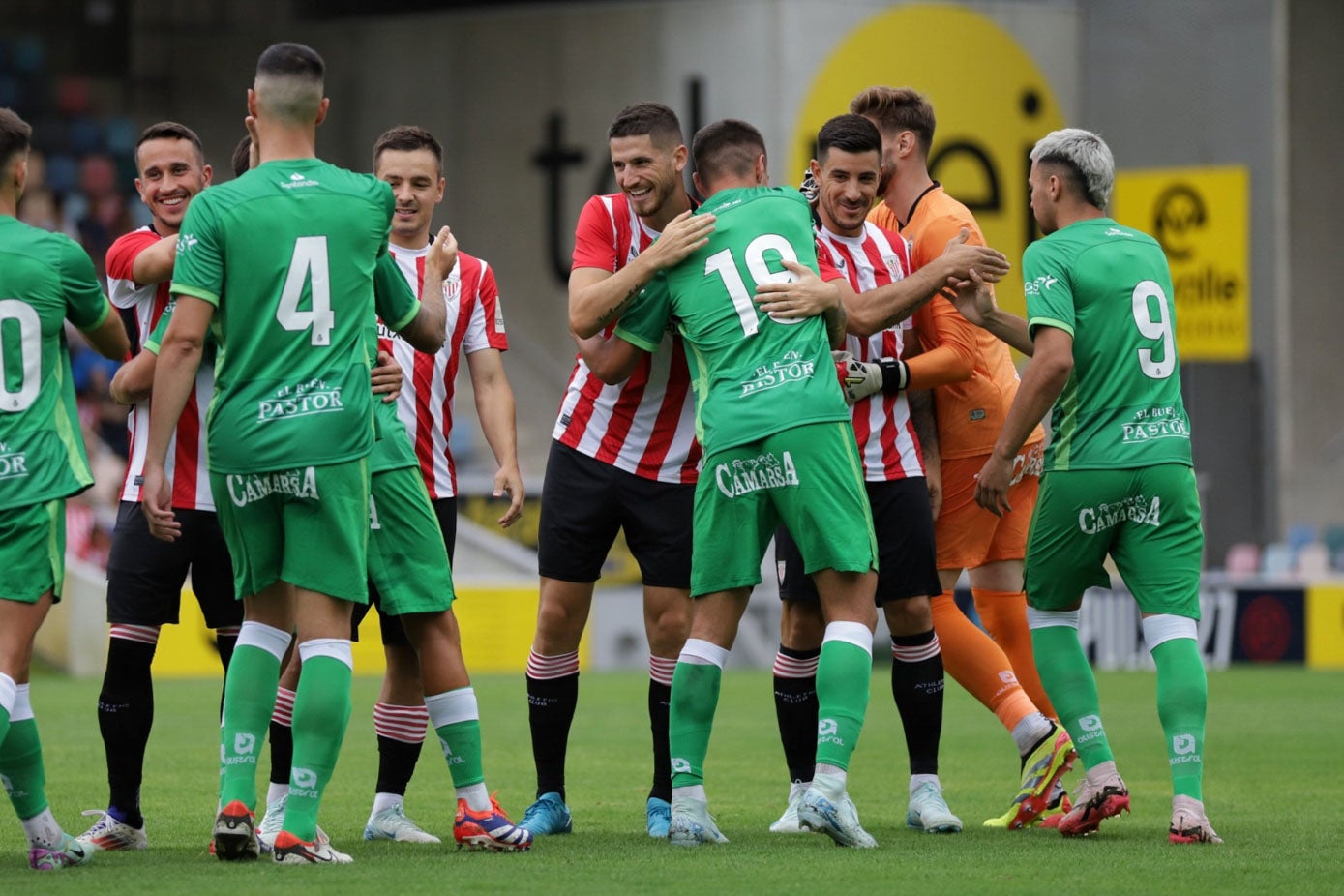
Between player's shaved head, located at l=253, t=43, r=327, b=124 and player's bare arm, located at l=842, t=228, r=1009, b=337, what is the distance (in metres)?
1.85

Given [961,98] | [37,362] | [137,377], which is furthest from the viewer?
[961,98]

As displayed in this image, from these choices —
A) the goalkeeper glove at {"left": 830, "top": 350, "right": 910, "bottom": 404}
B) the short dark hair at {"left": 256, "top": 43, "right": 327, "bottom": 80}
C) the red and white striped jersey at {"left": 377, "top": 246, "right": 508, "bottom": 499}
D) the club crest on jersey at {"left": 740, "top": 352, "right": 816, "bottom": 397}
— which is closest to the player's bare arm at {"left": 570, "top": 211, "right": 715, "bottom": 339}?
the club crest on jersey at {"left": 740, "top": 352, "right": 816, "bottom": 397}

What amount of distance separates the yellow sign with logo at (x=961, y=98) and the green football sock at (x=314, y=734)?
Answer: 16.7 m

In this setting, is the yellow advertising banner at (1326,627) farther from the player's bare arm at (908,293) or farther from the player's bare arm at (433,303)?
the player's bare arm at (433,303)

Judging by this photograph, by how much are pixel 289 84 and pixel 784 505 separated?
1912 millimetres

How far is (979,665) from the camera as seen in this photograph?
Answer: 7223 mm

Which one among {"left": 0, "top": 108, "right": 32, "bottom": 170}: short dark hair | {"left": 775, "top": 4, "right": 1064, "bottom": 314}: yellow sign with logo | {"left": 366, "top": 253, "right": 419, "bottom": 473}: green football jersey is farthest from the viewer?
{"left": 775, "top": 4, "right": 1064, "bottom": 314}: yellow sign with logo

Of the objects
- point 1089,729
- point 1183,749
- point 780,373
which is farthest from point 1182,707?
point 780,373

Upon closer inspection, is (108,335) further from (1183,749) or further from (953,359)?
(1183,749)

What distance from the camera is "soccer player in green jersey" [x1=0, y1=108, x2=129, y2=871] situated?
5805 mm

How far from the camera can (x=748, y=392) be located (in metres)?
6.24

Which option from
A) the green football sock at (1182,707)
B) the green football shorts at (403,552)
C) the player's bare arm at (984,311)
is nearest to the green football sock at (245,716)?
the green football shorts at (403,552)

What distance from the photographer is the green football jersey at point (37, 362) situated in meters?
5.84

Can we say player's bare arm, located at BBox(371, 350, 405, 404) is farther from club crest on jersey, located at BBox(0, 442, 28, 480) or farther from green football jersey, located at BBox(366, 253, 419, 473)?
club crest on jersey, located at BBox(0, 442, 28, 480)
